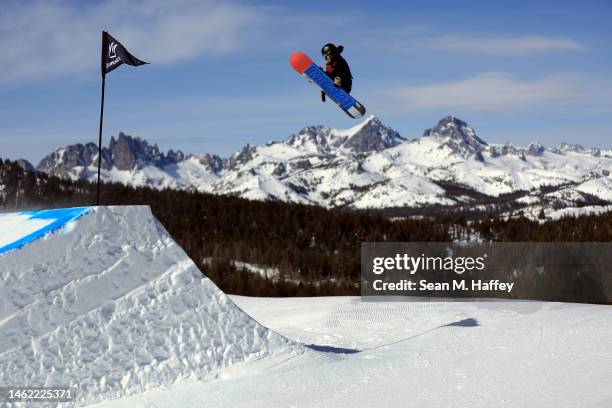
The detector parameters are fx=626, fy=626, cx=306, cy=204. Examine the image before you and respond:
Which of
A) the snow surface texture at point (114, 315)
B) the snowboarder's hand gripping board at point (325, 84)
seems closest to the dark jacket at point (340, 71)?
the snowboarder's hand gripping board at point (325, 84)

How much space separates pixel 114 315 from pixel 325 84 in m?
6.75

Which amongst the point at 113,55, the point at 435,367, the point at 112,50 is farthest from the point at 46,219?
the point at 435,367

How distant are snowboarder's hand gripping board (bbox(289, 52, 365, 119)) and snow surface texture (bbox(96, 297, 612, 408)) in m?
5.41

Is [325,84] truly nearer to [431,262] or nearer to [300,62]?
[300,62]

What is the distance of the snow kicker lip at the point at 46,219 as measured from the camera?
1213 centimetres

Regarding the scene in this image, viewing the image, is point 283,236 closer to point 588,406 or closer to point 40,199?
point 40,199

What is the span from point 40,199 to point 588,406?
100240 millimetres

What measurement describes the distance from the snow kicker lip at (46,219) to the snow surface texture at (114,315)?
0.14 metres

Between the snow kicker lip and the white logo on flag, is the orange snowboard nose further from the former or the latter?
the snow kicker lip

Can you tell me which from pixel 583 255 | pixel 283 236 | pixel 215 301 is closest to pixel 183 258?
pixel 215 301

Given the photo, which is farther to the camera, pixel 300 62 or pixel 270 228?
pixel 270 228

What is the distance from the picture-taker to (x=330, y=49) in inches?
502

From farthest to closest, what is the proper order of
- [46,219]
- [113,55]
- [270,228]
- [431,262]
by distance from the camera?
[270,228], [431,262], [113,55], [46,219]

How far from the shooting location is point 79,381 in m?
11.3
